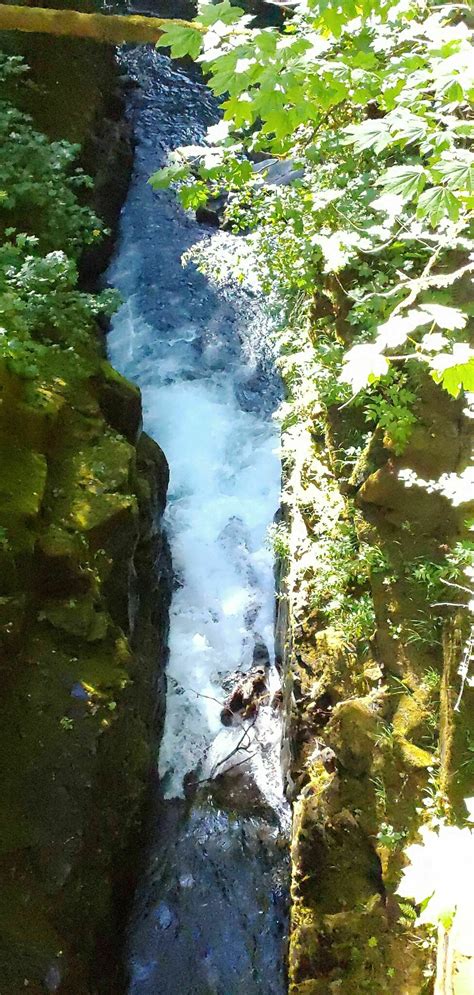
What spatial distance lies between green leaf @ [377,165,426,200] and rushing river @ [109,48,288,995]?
13.2ft

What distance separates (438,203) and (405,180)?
0.48 feet

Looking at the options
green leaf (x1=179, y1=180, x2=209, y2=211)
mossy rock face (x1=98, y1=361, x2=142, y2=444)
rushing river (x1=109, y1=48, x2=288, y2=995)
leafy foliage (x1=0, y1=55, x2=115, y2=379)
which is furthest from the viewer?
mossy rock face (x1=98, y1=361, x2=142, y2=444)

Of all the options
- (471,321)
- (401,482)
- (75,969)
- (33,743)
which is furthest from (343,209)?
(75,969)

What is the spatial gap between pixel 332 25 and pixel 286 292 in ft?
13.4

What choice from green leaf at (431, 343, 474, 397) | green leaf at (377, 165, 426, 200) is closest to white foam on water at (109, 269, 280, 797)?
green leaf at (377, 165, 426, 200)

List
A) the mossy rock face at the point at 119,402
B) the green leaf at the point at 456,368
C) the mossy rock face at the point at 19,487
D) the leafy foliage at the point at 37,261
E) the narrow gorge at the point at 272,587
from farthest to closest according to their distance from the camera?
the mossy rock face at the point at 119,402, the leafy foliage at the point at 37,261, the mossy rock face at the point at 19,487, the narrow gorge at the point at 272,587, the green leaf at the point at 456,368

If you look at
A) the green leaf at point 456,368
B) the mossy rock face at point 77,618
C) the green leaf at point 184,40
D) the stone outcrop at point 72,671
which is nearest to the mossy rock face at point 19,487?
the stone outcrop at point 72,671

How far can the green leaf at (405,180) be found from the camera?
2.20 meters

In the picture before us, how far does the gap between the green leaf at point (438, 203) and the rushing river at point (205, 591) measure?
411cm

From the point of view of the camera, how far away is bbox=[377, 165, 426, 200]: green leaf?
7.20 feet

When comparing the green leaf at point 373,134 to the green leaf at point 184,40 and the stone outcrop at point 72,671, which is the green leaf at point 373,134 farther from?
the stone outcrop at point 72,671

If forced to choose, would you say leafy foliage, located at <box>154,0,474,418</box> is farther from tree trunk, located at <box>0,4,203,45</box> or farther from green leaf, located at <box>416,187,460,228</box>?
tree trunk, located at <box>0,4,203,45</box>

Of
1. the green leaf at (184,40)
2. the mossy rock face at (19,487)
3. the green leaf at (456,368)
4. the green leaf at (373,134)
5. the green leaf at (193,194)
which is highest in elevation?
the green leaf at (184,40)

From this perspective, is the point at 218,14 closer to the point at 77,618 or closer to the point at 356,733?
the point at 356,733
